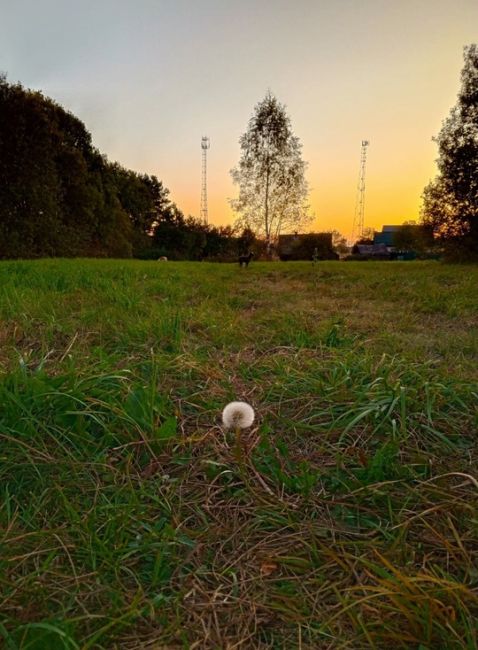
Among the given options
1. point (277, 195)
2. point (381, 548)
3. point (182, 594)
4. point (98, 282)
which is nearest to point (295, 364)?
point (381, 548)

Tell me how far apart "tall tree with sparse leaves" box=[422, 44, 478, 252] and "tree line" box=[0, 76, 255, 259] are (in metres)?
12.0

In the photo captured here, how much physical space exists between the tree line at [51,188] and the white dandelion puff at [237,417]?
16.0m

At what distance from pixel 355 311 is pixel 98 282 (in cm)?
296

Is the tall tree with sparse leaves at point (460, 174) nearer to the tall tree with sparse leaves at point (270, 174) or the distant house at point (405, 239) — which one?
the distant house at point (405, 239)

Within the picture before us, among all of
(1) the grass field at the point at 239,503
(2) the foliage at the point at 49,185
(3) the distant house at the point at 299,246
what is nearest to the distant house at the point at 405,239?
(3) the distant house at the point at 299,246

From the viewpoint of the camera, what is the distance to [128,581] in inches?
30.9

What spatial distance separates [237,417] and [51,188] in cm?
1777

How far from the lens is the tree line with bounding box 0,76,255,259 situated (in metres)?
15.2

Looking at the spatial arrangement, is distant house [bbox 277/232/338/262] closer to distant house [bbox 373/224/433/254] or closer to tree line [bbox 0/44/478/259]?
tree line [bbox 0/44/478/259]

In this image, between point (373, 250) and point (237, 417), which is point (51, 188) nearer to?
point (237, 417)

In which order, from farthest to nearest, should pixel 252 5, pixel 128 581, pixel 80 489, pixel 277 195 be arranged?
pixel 277 195 → pixel 252 5 → pixel 80 489 → pixel 128 581

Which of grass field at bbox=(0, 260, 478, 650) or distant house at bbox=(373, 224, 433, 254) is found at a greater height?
distant house at bbox=(373, 224, 433, 254)

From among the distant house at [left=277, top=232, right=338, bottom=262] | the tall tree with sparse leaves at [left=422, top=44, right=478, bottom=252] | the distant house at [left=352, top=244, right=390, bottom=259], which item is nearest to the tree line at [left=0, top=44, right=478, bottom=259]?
the tall tree with sparse leaves at [left=422, top=44, right=478, bottom=252]

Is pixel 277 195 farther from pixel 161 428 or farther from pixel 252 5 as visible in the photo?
pixel 161 428
